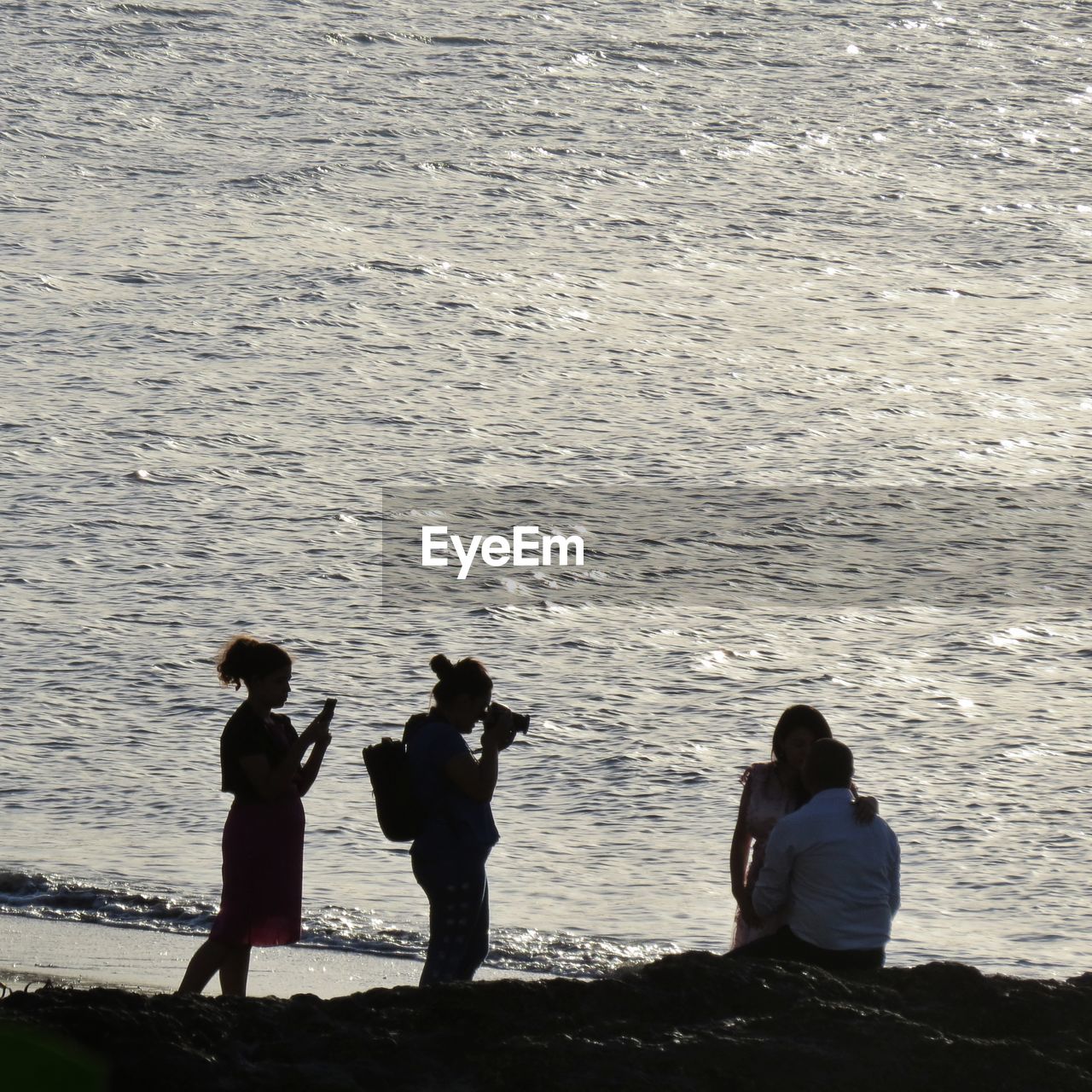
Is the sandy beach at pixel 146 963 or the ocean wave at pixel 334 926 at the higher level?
the sandy beach at pixel 146 963

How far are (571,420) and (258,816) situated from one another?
11.7m

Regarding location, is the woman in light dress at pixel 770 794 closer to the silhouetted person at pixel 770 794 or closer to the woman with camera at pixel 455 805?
the silhouetted person at pixel 770 794

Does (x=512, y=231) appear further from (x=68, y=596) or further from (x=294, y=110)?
(x=68, y=596)

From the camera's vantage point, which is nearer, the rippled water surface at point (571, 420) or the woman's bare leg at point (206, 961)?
the woman's bare leg at point (206, 961)

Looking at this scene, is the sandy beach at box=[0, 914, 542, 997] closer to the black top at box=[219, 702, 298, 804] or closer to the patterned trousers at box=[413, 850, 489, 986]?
the patterned trousers at box=[413, 850, 489, 986]

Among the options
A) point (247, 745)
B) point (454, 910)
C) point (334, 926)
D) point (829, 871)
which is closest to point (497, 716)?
point (454, 910)

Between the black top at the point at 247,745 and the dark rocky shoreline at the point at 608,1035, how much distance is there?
3.84 ft

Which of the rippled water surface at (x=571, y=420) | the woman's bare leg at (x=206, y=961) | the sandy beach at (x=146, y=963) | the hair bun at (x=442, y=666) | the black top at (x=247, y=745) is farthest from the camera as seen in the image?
A: the rippled water surface at (x=571, y=420)

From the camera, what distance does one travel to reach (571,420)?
53.7ft

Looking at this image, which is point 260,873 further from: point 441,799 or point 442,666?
point 442,666

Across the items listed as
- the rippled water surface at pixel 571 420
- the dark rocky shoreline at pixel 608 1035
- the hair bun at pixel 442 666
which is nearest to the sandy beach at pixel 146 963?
the rippled water surface at pixel 571 420

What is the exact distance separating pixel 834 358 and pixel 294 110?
27.7ft

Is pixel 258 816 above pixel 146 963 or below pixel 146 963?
above

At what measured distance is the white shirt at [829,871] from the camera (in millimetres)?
4445
